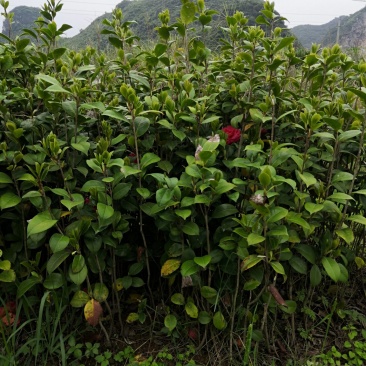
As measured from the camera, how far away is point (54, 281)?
1729 mm

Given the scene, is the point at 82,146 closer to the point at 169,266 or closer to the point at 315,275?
the point at 169,266

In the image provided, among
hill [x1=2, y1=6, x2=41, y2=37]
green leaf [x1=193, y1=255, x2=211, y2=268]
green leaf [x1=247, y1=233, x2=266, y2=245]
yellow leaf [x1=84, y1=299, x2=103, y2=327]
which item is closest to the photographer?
green leaf [x1=247, y1=233, x2=266, y2=245]

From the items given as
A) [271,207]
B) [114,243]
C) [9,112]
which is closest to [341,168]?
[271,207]

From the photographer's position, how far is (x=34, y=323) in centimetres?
192

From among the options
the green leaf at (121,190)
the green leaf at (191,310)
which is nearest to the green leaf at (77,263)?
the green leaf at (121,190)

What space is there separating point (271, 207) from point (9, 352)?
1.24m

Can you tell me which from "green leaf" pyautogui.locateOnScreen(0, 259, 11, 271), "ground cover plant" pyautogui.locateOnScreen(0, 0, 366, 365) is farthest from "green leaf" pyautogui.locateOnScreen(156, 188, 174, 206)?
"green leaf" pyautogui.locateOnScreen(0, 259, 11, 271)

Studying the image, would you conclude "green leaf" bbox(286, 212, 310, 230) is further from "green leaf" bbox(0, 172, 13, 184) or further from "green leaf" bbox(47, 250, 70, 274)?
"green leaf" bbox(0, 172, 13, 184)

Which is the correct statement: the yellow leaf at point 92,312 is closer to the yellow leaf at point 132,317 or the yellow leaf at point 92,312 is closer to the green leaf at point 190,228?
the yellow leaf at point 132,317

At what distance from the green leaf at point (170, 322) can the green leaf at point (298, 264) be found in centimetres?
58

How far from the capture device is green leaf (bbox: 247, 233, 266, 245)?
1449mm

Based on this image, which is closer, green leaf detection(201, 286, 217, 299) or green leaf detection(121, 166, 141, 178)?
green leaf detection(121, 166, 141, 178)

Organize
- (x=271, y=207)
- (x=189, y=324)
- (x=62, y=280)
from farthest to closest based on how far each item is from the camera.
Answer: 1. (x=189, y=324)
2. (x=62, y=280)
3. (x=271, y=207)

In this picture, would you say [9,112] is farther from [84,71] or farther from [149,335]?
[149,335]
